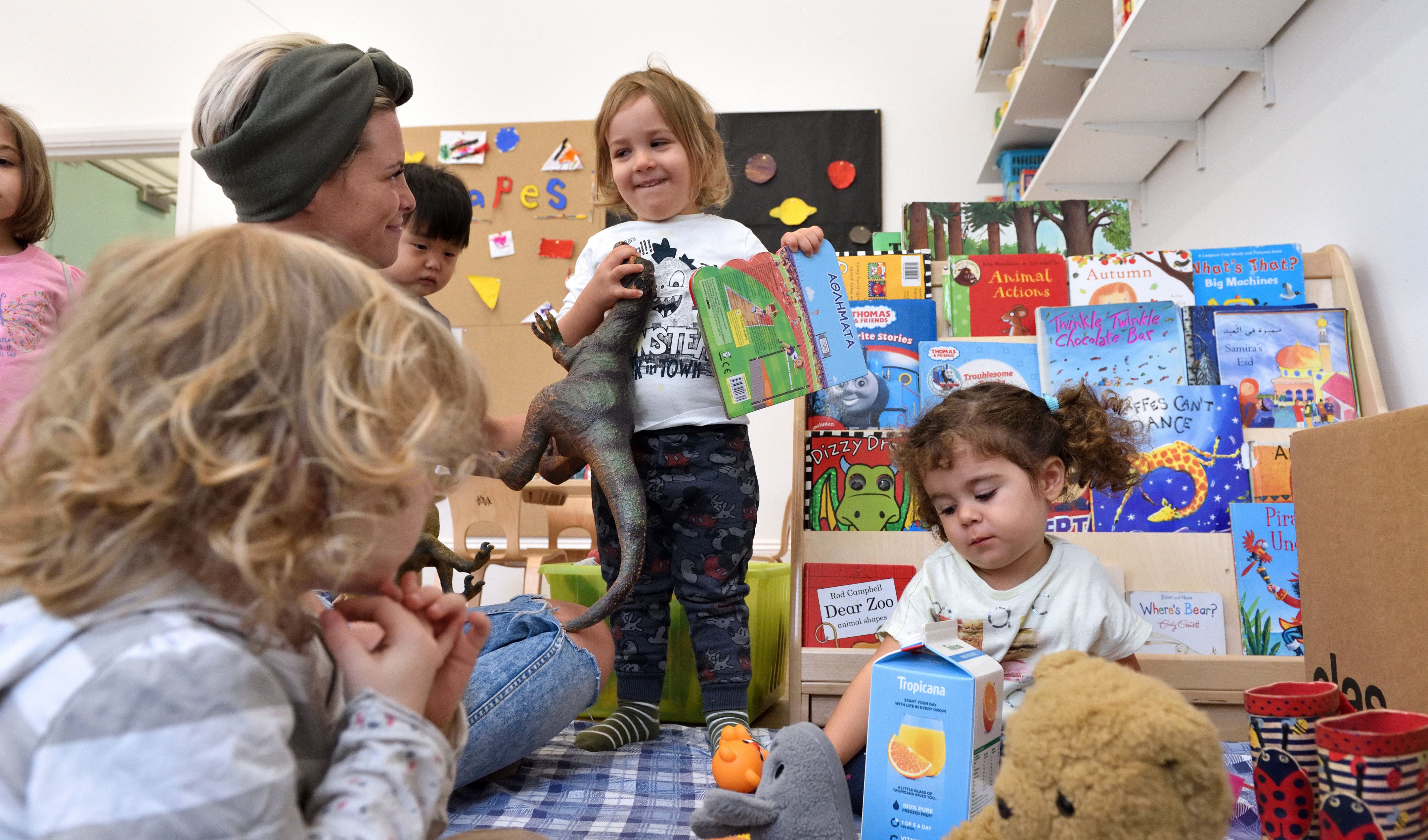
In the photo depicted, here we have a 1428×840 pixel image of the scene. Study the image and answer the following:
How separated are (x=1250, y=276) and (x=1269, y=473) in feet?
1.16

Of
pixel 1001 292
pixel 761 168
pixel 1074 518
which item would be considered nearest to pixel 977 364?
pixel 1001 292

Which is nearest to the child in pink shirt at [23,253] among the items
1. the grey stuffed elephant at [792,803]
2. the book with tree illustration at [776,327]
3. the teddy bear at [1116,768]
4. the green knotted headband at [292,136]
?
the green knotted headband at [292,136]

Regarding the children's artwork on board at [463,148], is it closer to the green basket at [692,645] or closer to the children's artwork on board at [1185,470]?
the green basket at [692,645]

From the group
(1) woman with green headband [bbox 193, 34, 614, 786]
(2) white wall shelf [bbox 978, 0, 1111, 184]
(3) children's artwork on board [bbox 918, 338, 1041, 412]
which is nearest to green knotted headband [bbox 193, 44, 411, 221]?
(1) woman with green headband [bbox 193, 34, 614, 786]

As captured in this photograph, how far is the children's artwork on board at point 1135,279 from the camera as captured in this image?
5.41 ft

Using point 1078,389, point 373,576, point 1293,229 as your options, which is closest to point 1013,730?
point 373,576

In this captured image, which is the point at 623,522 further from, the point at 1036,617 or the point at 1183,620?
the point at 1183,620

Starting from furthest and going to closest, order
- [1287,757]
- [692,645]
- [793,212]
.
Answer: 1. [793,212]
2. [692,645]
3. [1287,757]

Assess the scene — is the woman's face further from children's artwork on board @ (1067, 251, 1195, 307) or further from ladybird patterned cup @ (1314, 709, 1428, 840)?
children's artwork on board @ (1067, 251, 1195, 307)

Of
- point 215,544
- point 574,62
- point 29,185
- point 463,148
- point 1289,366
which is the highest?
point 574,62

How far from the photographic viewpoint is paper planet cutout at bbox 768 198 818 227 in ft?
10.4

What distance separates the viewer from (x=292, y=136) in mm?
997

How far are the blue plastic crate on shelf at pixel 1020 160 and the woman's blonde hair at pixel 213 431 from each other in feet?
8.72

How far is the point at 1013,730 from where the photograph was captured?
625 millimetres
